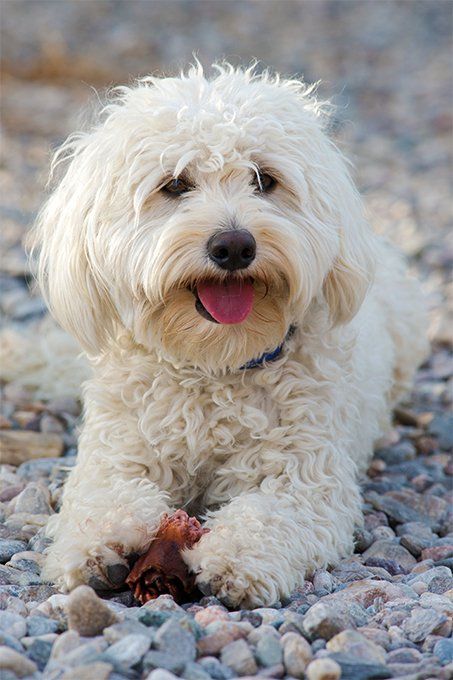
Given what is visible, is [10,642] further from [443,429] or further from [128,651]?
[443,429]

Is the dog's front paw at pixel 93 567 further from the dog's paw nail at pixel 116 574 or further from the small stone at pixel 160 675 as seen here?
the small stone at pixel 160 675

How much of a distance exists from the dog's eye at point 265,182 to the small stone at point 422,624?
1.38m

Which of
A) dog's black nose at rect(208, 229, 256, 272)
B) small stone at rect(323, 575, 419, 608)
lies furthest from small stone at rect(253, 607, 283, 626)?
dog's black nose at rect(208, 229, 256, 272)

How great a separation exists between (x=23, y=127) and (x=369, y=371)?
865 cm

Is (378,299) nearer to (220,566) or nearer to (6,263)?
(220,566)

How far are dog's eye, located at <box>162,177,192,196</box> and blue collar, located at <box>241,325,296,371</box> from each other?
1.88 ft

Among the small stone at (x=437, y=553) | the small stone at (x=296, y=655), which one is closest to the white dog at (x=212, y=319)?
the small stone at (x=437, y=553)

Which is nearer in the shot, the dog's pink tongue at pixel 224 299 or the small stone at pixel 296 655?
the small stone at pixel 296 655

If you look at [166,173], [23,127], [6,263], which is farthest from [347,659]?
[23,127]

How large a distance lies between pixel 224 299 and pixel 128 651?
1176 millimetres

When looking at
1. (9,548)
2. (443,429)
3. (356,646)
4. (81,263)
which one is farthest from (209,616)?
(443,429)

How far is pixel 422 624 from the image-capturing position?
270cm

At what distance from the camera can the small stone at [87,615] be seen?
2508 millimetres

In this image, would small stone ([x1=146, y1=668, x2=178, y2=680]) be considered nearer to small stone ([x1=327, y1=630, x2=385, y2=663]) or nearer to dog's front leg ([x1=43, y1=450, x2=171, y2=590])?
small stone ([x1=327, y1=630, x2=385, y2=663])
